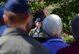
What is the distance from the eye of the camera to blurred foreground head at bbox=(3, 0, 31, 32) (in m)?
3.25

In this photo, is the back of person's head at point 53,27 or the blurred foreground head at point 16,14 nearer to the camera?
the blurred foreground head at point 16,14

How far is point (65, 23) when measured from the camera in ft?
33.5

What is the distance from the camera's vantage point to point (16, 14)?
3.27 meters

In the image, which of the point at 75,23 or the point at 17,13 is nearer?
the point at 17,13

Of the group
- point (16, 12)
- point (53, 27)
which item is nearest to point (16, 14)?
point (16, 12)

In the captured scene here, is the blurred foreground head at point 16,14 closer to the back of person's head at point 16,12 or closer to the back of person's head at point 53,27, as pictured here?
the back of person's head at point 16,12

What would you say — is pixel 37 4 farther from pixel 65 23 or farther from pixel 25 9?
pixel 25 9

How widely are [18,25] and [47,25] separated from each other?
158cm

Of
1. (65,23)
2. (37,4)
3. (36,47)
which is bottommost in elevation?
(36,47)

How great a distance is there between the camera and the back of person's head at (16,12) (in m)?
3.25

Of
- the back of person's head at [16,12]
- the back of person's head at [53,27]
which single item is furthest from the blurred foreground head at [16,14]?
the back of person's head at [53,27]

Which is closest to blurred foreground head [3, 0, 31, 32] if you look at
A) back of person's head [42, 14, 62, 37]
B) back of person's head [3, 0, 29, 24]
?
back of person's head [3, 0, 29, 24]

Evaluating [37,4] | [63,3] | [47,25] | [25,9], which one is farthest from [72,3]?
[25,9]

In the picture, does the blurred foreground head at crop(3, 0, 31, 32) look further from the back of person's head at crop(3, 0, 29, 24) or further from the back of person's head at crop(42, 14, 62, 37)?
the back of person's head at crop(42, 14, 62, 37)
